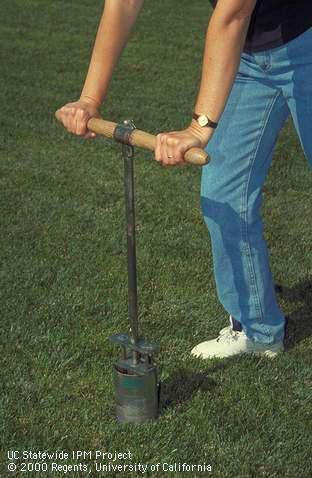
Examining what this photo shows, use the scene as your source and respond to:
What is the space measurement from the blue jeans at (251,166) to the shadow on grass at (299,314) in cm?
30

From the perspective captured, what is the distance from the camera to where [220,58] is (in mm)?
3434

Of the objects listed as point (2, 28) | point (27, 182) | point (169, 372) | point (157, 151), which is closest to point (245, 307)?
point (169, 372)

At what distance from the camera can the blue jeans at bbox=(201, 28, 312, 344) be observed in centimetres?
400

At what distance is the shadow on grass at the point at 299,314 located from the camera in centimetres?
488

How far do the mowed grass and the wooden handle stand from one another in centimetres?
123

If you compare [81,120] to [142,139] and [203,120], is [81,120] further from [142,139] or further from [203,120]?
[203,120]

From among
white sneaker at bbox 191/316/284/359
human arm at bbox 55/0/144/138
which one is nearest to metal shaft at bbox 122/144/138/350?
human arm at bbox 55/0/144/138

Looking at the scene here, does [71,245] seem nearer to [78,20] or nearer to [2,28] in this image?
[2,28]

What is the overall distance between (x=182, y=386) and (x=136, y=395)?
1.62 ft

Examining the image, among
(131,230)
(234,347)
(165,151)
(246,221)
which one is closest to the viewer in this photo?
(165,151)

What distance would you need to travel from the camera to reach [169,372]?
4469 millimetres

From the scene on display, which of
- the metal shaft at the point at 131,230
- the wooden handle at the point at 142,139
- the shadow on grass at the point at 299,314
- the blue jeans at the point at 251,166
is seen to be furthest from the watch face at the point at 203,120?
the shadow on grass at the point at 299,314

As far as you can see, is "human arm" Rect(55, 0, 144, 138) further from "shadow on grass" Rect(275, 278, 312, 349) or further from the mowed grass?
"shadow on grass" Rect(275, 278, 312, 349)

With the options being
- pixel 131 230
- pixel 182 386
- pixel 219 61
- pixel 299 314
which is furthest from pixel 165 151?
pixel 299 314
